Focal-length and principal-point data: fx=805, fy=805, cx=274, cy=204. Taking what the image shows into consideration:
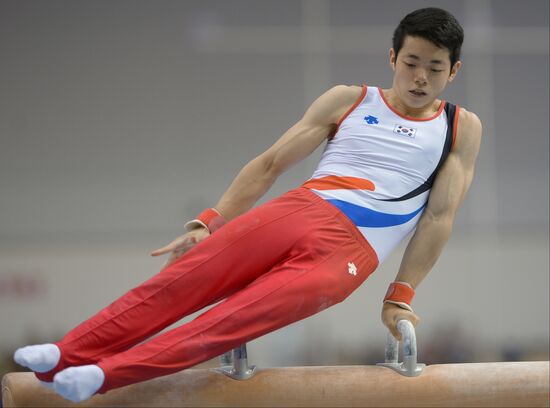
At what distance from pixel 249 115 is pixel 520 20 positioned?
2.78m

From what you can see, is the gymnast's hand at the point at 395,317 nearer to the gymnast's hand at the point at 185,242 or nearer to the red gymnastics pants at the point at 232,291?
the red gymnastics pants at the point at 232,291

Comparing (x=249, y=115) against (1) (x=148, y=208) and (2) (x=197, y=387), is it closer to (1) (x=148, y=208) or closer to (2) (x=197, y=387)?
(1) (x=148, y=208)

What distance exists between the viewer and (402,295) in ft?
10.4

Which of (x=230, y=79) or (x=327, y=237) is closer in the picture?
(x=327, y=237)

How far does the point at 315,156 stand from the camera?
743 cm

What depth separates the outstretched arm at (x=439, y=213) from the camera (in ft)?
10.4

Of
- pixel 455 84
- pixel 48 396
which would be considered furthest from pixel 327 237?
pixel 455 84

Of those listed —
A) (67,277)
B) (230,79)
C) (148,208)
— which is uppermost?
(230,79)

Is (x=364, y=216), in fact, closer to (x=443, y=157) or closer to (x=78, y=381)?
(x=443, y=157)

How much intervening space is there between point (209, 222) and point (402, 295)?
81 centimetres

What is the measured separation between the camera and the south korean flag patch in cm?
317

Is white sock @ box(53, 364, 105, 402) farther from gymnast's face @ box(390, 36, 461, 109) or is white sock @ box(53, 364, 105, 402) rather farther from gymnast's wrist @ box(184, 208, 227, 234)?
gymnast's face @ box(390, 36, 461, 109)

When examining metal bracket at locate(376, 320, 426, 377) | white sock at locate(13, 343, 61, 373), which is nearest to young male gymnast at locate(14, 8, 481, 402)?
white sock at locate(13, 343, 61, 373)

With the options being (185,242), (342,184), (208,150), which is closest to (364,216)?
(342,184)
